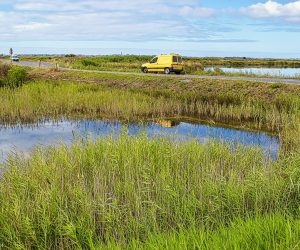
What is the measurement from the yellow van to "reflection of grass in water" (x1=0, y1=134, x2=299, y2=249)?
98.6 feet

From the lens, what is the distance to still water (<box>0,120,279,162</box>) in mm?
14523

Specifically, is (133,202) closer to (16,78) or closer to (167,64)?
(16,78)

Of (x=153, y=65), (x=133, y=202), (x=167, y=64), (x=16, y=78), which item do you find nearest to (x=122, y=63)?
(x=153, y=65)

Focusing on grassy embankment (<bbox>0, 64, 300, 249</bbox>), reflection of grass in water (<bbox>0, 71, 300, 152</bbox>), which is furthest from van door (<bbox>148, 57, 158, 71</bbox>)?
grassy embankment (<bbox>0, 64, 300, 249</bbox>)

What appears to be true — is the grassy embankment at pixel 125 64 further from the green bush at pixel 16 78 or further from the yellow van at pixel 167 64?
the green bush at pixel 16 78

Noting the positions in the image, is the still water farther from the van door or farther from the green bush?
the van door

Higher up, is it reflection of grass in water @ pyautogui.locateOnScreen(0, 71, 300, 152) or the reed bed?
the reed bed

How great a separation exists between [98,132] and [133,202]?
9.41m

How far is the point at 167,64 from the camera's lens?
1556 inches

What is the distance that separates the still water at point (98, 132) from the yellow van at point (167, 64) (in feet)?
64.8

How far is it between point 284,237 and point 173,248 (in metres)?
1.50

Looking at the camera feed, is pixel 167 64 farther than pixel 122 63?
No

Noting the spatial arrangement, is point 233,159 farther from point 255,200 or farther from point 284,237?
point 284,237

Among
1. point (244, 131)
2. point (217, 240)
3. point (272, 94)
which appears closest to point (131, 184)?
point (217, 240)
